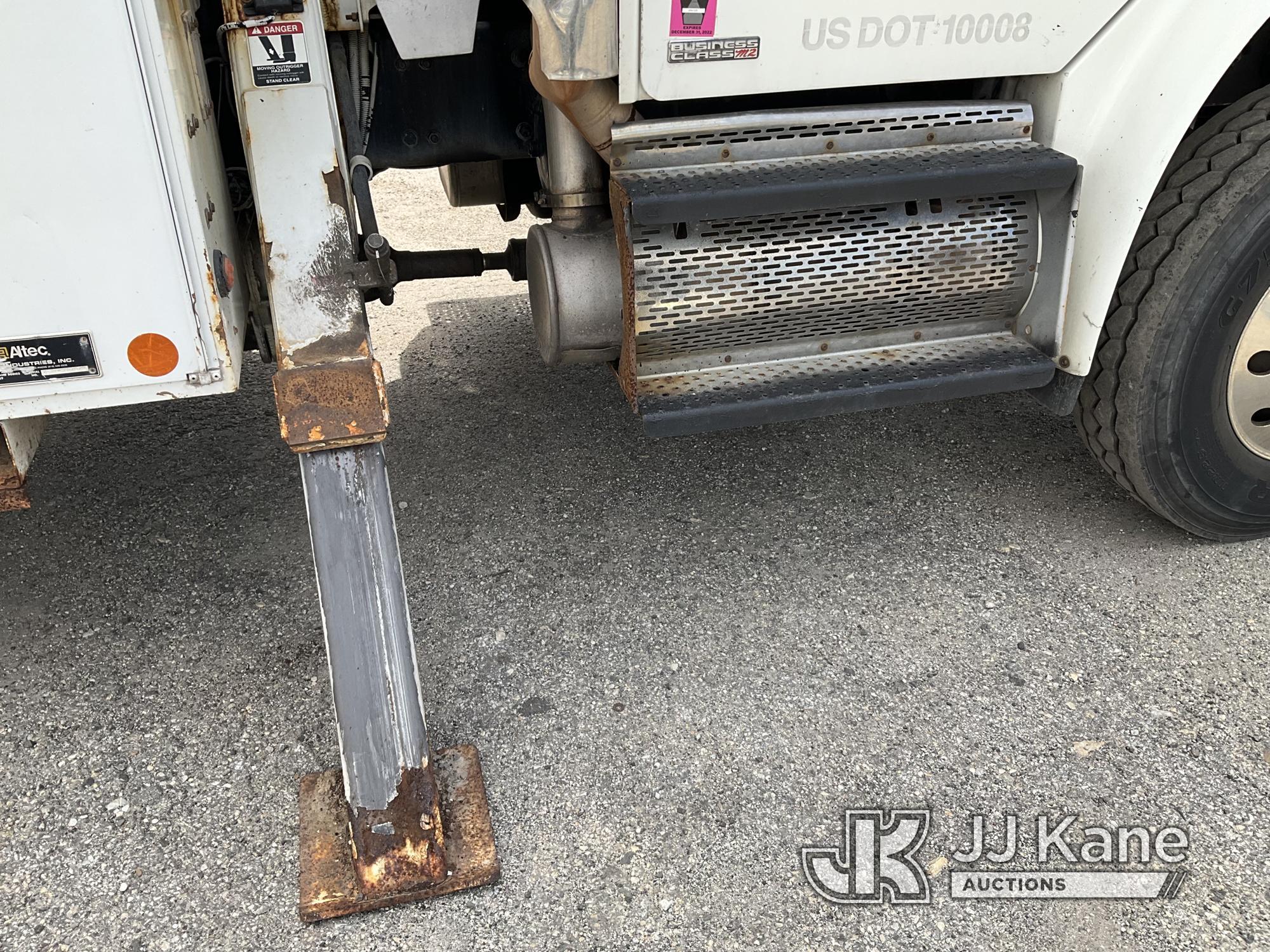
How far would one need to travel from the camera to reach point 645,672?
2.32m

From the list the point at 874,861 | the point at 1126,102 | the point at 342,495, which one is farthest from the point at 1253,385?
the point at 342,495

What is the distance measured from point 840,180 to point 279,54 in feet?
3.51

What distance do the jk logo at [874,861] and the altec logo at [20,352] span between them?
1.57 m

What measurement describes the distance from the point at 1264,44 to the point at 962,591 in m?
1.53

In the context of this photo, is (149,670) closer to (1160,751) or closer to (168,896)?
(168,896)

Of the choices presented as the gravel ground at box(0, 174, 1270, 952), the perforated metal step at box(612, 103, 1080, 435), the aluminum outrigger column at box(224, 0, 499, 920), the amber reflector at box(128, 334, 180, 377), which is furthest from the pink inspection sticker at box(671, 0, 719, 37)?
the gravel ground at box(0, 174, 1270, 952)

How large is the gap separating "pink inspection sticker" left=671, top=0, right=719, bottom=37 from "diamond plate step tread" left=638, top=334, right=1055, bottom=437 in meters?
0.67

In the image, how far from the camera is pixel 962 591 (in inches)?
100

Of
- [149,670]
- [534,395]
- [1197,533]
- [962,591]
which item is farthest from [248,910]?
[1197,533]

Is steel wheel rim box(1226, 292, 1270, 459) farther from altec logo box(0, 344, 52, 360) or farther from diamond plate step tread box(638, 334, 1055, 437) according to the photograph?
altec logo box(0, 344, 52, 360)

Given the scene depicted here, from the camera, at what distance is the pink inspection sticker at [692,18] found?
1.88m

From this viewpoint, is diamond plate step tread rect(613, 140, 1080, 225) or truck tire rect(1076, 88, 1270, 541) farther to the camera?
truck tire rect(1076, 88, 1270, 541)

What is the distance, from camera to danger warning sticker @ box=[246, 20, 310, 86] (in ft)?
5.97

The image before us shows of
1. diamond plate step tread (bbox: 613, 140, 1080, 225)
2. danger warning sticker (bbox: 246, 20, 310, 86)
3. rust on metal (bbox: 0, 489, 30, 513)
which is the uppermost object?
danger warning sticker (bbox: 246, 20, 310, 86)
